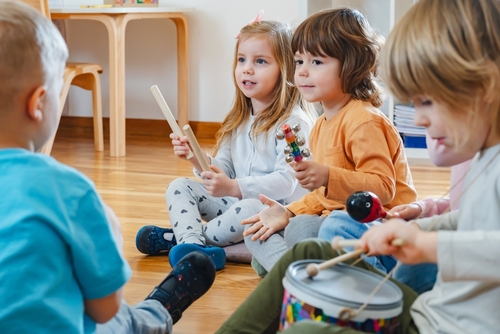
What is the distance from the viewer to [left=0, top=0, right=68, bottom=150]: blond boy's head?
813 millimetres

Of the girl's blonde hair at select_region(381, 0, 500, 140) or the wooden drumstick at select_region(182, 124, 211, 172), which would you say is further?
the wooden drumstick at select_region(182, 124, 211, 172)

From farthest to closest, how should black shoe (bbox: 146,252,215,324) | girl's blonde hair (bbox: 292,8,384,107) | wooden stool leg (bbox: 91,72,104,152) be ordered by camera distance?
wooden stool leg (bbox: 91,72,104,152) → girl's blonde hair (bbox: 292,8,384,107) → black shoe (bbox: 146,252,215,324)

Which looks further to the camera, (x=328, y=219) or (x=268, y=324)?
(x=328, y=219)

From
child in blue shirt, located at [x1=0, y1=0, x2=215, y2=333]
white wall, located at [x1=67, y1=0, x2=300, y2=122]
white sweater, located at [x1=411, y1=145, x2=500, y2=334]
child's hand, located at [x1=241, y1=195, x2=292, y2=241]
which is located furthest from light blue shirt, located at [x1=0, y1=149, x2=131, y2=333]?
white wall, located at [x1=67, y1=0, x2=300, y2=122]

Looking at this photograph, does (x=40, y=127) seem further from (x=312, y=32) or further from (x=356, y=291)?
(x=312, y=32)

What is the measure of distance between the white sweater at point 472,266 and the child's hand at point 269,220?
0.67m

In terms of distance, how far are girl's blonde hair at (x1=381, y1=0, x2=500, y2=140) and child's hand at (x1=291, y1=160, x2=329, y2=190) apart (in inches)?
19.3

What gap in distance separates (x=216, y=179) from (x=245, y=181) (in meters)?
0.10

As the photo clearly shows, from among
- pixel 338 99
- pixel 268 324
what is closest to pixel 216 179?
pixel 338 99

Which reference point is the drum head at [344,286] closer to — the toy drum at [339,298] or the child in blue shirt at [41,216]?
the toy drum at [339,298]

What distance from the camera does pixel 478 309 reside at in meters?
0.81

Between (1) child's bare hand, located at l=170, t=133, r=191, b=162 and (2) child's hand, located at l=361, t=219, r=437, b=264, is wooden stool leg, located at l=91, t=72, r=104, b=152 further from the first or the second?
(2) child's hand, located at l=361, t=219, r=437, b=264

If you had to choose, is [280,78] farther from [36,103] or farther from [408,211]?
[36,103]

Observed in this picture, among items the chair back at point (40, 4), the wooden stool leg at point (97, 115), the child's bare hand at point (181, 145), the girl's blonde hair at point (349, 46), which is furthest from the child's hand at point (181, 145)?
the wooden stool leg at point (97, 115)
